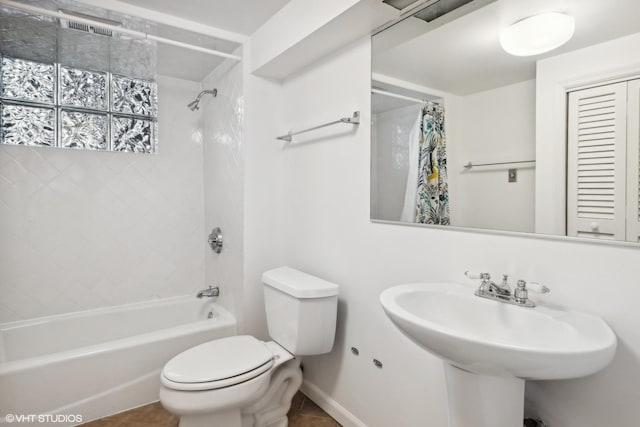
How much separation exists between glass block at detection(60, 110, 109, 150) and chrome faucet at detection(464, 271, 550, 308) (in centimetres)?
238

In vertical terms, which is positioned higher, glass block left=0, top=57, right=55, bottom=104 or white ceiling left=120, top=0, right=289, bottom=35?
white ceiling left=120, top=0, right=289, bottom=35

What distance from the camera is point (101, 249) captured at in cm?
254

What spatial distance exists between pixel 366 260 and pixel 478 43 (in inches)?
41.0

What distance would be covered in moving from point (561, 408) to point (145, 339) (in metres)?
2.00

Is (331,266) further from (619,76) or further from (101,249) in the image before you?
(101,249)

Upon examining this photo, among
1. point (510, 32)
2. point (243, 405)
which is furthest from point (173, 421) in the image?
point (510, 32)

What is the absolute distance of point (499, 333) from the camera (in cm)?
109

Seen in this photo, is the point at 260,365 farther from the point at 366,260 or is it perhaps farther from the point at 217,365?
the point at 366,260

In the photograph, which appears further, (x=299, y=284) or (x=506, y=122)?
(x=299, y=284)

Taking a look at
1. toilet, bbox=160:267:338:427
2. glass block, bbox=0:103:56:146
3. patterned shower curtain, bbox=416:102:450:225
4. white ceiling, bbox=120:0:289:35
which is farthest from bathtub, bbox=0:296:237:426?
white ceiling, bbox=120:0:289:35

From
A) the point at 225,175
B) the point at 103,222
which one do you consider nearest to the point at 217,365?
the point at 225,175

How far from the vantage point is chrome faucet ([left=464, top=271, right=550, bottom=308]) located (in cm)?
105

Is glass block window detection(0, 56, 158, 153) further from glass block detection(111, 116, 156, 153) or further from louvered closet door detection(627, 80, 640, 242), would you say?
louvered closet door detection(627, 80, 640, 242)

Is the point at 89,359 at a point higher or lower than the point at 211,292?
lower
